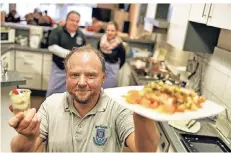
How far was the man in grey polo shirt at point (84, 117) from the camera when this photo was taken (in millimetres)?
975

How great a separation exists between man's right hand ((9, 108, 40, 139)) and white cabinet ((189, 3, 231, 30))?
118 centimetres

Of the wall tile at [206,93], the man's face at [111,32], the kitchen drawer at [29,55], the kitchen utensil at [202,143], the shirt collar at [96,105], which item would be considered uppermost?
the man's face at [111,32]

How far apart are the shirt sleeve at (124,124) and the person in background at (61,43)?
165 cm

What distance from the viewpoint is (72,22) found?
2.74 metres

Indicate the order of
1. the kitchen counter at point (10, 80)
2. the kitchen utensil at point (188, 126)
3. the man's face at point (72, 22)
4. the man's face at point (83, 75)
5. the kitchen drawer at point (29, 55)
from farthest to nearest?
the kitchen drawer at point (29, 55) → the man's face at point (72, 22) → the kitchen counter at point (10, 80) → the kitchen utensil at point (188, 126) → the man's face at point (83, 75)

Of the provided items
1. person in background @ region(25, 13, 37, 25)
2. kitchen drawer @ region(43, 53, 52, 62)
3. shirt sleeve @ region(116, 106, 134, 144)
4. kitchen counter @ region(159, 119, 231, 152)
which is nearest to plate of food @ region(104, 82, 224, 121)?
shirt sleeve @ region(116, 106, 134, 144)

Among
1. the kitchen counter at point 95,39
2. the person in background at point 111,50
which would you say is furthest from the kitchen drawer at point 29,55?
the person in background at point 111,50

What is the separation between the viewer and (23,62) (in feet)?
12.5

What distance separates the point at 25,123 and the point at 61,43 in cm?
213

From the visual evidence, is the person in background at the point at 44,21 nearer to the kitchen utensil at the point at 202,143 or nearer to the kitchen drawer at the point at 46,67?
the kitchen drawer at the point at 46,67

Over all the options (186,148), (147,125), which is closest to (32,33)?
(186,148)

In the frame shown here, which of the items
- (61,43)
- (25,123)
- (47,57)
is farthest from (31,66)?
(25,123)

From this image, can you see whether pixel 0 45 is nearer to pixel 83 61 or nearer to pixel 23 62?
pixel 23 62

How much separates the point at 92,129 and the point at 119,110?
14 centimetres
